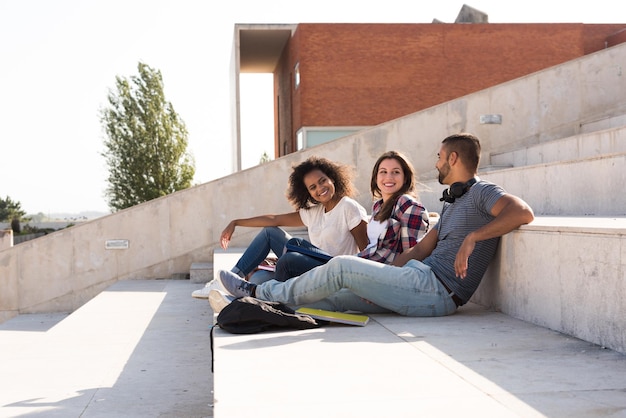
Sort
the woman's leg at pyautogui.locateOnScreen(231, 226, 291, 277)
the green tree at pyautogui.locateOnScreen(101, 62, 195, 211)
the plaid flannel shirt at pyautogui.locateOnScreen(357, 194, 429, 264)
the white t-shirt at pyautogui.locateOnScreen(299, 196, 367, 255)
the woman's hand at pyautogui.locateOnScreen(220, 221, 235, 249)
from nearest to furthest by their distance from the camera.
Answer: the plaid flannel shirt at pyautogui.locateOnScreen(357, 194, 429, 264) < the white t-shirt at pyautogui.locateOnScreen(299, 196, 367, 255) < the woman's leg at pyautogui.locateOnScreen(231, 226, 291, 277) < the woman's hand at pyautogui.locateOnScreen(220, 221, 235, 249) < the green tree at pyautogui.locateOnScreen(101, 62, 195, 211)

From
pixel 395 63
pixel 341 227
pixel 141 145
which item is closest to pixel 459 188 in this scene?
pixel 341 227

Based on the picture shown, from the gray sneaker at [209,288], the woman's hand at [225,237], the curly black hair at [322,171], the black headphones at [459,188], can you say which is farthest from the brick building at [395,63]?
the black headphones at [459,188]

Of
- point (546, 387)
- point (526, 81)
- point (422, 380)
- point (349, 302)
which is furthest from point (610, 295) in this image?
point (526, 81)

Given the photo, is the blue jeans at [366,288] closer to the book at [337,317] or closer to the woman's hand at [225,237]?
the book at [337,317]

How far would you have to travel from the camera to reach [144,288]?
1139cm

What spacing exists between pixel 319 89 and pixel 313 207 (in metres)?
14.7

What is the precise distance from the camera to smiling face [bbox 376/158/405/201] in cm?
596

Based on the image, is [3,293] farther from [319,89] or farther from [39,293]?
[319,89]

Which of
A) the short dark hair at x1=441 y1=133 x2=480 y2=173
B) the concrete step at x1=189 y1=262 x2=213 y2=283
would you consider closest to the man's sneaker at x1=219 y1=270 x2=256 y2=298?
the short dark hair at x1=441 y1=133 x2=480 y2=173

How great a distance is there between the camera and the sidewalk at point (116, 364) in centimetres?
498

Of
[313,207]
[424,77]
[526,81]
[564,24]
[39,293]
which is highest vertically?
[564,24]

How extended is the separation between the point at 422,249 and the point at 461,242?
1.29 ft

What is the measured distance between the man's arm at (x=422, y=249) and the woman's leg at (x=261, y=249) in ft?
5.07

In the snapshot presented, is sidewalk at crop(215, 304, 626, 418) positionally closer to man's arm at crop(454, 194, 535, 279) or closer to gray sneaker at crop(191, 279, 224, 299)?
man's arm at crop(454, 194, 535, 279)
